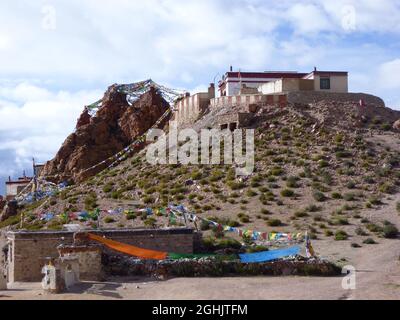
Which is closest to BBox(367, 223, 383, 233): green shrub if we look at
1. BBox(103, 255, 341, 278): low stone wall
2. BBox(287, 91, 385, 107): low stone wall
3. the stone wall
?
BBox(103, 255, 341, 278): low stone wall

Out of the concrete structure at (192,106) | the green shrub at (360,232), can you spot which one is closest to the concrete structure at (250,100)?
the concrete structure at (192,106)

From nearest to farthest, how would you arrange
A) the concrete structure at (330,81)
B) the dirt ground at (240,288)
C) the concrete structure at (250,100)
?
1. the dirt ground at (240,288)
2. the concrete structure at (250,100)
3. the concrete structure at (330,81)

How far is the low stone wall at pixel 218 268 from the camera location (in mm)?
27781

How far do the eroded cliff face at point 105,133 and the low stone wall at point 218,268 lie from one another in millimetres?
30041

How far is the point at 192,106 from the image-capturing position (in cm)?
5569

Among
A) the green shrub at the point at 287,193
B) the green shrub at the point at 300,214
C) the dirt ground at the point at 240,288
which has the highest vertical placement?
the green shrub at the point at 287,193

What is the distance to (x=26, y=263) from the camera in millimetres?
28844

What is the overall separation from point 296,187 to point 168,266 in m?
16.4

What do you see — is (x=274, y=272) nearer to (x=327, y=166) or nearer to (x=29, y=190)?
(x=327, y=166)

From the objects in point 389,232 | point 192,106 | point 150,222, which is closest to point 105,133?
point 192,106

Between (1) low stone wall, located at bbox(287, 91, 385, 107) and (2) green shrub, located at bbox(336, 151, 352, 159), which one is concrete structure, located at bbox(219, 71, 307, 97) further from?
(2) green shrub, located at bbox(336, 151, 352, 159)

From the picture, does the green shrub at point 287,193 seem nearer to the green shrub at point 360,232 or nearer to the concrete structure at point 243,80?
the green shrub at point 360,232
